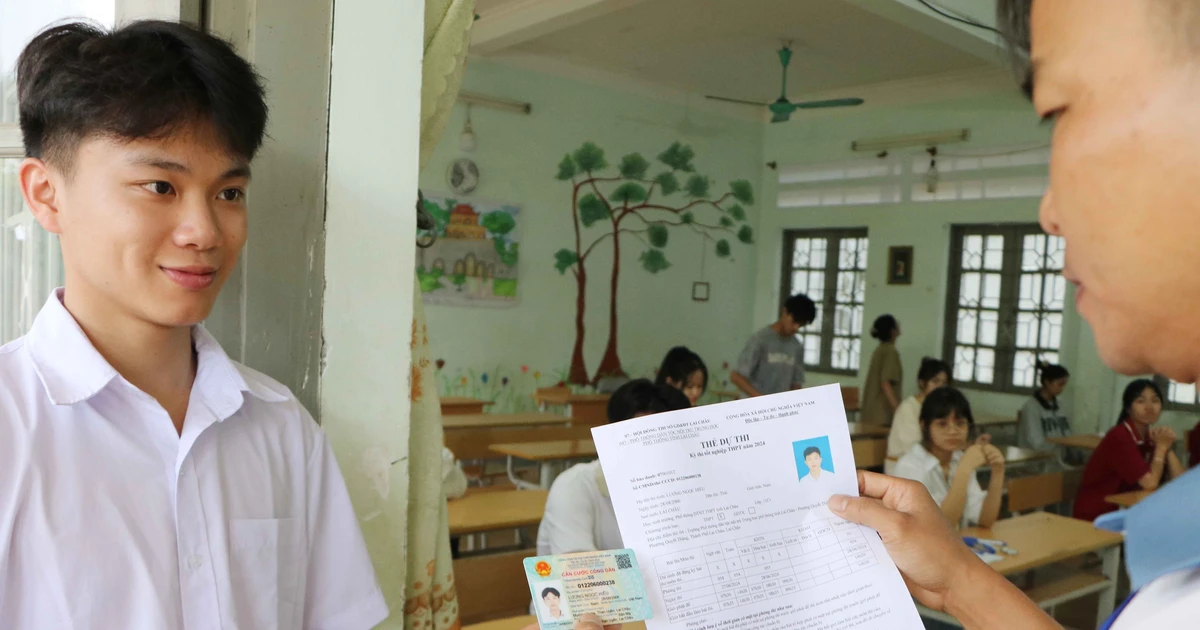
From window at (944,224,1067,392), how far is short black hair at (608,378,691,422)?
227 inches

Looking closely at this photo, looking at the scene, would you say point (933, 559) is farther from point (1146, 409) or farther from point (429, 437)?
point (1146, 409)

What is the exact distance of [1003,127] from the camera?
7621 millimetres

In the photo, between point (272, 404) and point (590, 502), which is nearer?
point (272, 404)

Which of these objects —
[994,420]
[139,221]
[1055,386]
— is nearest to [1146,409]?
[1055,386]

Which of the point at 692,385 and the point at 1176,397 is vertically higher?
the point at 692,385

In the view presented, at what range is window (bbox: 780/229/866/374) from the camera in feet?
28.1

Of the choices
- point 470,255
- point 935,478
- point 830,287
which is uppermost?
point 470,255

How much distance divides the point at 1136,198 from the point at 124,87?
1.02m

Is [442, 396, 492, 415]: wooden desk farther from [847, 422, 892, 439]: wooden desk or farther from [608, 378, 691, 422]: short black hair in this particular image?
[608, 378, 691, 422]: short black hair

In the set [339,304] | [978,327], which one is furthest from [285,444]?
[978,327]

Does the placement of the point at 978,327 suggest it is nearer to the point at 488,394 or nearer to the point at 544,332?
the point at 544,332

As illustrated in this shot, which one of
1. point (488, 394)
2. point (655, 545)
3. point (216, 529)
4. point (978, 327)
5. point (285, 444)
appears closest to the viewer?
point (655, 545)

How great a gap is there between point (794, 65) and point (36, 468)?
24.2 feet

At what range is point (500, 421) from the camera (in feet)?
18.0
